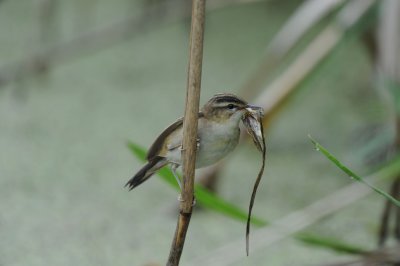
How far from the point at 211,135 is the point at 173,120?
126cm

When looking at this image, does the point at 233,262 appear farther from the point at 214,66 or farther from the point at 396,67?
the point at 214,66

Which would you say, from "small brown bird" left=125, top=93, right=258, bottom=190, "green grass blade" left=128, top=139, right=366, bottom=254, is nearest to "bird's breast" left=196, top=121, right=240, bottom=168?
"small brown bird" left=125, top=93, right=258, bottom=190

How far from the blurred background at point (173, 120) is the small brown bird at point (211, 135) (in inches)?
14.6

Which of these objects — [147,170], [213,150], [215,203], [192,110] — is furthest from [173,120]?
[192,110]

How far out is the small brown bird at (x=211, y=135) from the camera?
100cm

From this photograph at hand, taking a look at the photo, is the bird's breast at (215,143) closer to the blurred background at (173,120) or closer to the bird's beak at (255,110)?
Answer: the bird's beak at (255,110)

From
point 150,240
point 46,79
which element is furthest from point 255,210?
point 46,79

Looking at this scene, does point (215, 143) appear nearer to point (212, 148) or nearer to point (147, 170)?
point (212, 148)

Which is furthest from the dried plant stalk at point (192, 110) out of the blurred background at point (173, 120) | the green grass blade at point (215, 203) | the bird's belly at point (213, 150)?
the blurred background at point (173, 120)

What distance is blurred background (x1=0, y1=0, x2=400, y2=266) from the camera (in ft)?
5.44

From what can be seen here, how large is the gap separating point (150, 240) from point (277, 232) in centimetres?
34

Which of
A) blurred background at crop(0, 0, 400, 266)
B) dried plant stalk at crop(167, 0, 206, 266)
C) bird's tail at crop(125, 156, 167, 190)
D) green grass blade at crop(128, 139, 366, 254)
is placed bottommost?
dried plant stalk at crop(167, 0, 206, 266)

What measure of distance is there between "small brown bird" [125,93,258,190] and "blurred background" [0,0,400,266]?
37 centimetres

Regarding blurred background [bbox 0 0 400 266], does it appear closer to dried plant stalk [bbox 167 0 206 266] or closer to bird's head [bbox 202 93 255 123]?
bird's head [bbox 202 93 255 123]
